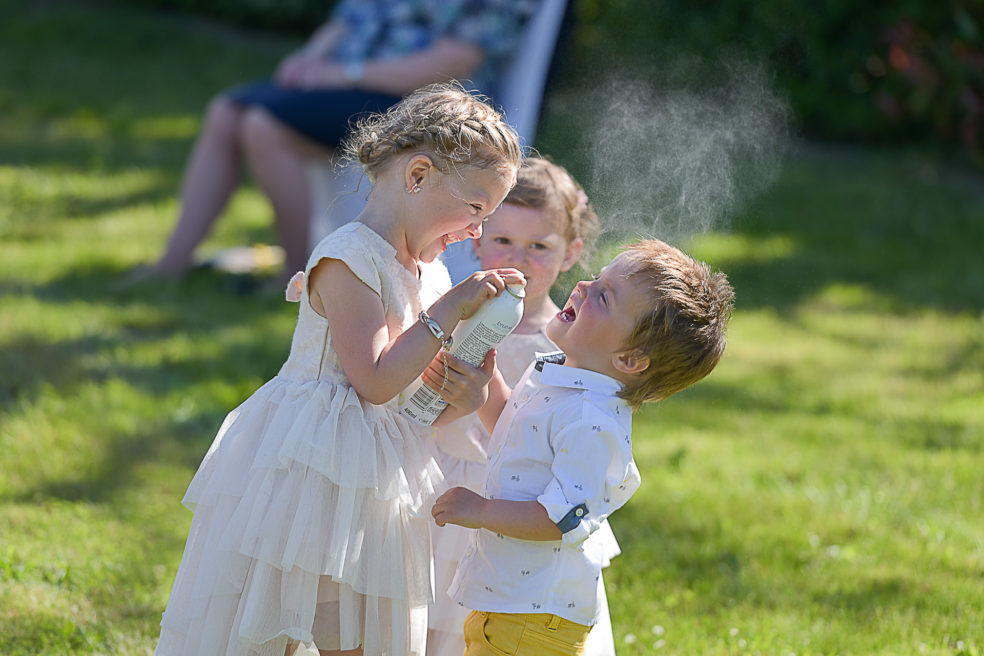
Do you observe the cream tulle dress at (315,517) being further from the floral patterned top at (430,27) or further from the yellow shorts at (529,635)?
the floral patterned top at (430,27)

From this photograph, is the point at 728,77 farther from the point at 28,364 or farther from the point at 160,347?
the point at 28,364

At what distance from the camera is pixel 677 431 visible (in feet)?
13.1

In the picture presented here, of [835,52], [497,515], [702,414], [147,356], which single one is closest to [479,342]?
[497,515]

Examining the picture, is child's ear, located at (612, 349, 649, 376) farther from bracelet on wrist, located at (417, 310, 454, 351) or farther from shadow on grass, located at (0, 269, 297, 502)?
shadow on grass, located at (0, 269, 297, 502)

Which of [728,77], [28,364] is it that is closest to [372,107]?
[28,364]

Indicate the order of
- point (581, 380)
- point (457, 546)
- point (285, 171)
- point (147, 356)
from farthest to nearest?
point (285, 171) < point (147, 356) < point (457, 546) < point (581, 380)

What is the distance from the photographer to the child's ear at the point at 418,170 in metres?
1.91

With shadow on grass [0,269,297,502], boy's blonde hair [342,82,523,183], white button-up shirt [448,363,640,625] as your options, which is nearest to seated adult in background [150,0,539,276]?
shadow on grass [0,269,297,502]

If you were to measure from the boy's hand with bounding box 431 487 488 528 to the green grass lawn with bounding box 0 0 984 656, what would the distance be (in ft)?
→ 2.76

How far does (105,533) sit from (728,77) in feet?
15.8

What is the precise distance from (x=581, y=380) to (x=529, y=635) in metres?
0.47

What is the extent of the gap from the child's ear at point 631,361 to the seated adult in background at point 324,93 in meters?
2.62

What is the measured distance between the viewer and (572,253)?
7.89ft

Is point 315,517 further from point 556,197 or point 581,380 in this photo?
point 556,197
